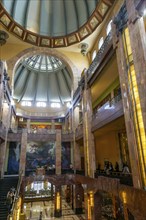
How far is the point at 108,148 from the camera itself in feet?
53.4

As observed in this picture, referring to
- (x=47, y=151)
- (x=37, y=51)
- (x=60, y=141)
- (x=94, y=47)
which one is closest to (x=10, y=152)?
(x=47, y=151)

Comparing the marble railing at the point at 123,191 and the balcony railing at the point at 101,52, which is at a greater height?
the balcony railing at the point at 101,52

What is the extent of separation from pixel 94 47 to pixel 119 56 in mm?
11143

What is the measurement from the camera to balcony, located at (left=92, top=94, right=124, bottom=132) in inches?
366

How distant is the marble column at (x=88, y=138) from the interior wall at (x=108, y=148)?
8.15ft

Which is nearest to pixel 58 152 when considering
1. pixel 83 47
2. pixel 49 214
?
pixel 49 214

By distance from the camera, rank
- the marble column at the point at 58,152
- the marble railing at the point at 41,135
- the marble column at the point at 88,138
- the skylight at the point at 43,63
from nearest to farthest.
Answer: the marble column at the point at 88,138 < the marble column at the point at 58,152 < the marble railing at the point at 41,135 < the skylight at the point at 43,63

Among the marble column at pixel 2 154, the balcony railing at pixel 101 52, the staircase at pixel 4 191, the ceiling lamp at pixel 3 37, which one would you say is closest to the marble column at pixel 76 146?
the staircase at pixel 4 191

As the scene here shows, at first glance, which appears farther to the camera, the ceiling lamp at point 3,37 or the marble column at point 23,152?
the ceiling lamp at point 3,37

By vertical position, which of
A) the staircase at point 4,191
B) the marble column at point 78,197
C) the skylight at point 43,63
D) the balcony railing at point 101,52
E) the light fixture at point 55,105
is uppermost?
the skylight at point 43,63

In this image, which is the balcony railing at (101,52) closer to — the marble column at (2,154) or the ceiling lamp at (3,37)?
the ceiling lamp at (3,37)

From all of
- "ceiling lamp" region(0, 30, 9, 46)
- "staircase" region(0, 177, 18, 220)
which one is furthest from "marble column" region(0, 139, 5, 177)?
"ceiling lamp" region(0, 30, 9, 46)

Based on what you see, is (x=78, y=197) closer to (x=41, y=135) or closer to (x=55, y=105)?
(x=41, y=135)

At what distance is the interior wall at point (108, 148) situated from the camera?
1477 centimetres
